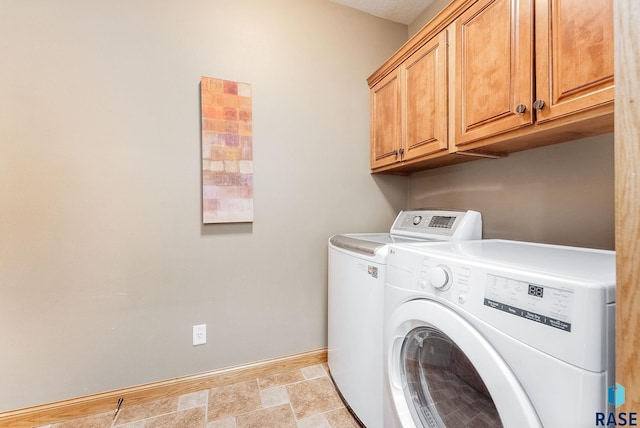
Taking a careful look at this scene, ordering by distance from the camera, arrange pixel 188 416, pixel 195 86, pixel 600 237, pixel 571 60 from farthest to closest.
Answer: pixel 195 86 < pixel 188 416 < pixel 600 237 < pixel 571 60

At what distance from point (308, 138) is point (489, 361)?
1549mm

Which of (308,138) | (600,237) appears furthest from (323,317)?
(600,237)

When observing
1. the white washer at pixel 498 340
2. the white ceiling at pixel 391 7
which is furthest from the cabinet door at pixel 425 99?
the white washer at pixel 498 340

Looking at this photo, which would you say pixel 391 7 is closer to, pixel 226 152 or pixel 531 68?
pixel 531 68

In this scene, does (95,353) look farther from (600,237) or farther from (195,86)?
(600,237)

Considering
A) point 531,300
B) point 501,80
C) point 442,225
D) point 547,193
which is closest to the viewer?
point 531,300

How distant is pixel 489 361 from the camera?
2.07 ft

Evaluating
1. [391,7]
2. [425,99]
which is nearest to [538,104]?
[425,99]

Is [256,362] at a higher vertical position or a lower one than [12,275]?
lower

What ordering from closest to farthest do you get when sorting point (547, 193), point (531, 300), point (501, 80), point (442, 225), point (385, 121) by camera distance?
point (531, 300)
point (501, 80)
point (547, 193)
point (442, 225)
point (385, 121)

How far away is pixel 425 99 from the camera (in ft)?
4.74

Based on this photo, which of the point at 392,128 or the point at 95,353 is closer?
the point at 95,353

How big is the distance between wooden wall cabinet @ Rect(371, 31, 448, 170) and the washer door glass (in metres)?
0.94

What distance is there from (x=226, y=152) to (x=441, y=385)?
5.02ft
